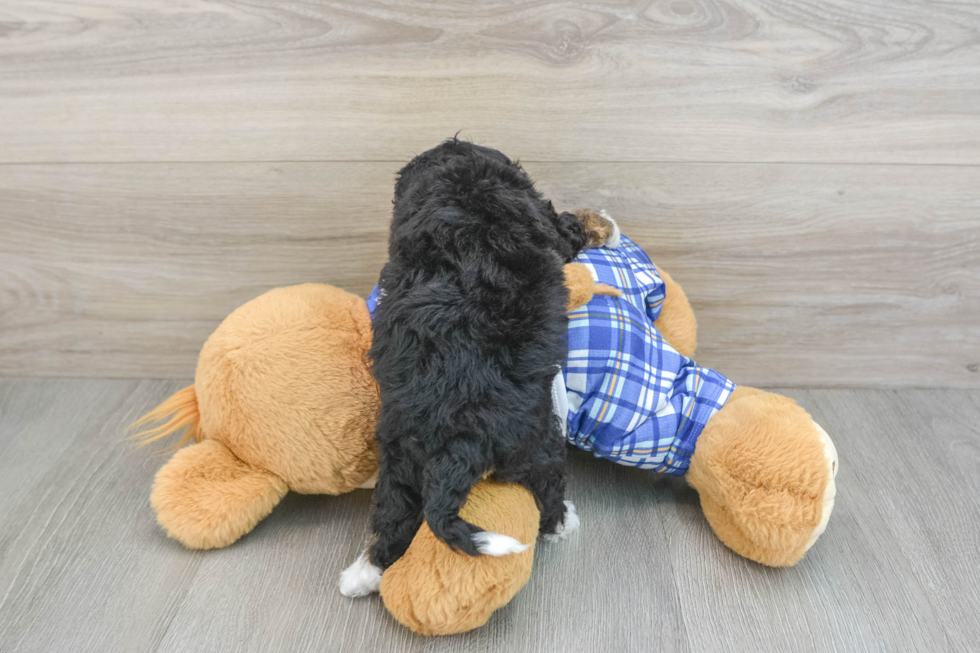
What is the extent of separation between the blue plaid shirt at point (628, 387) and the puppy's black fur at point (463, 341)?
4.2 inches

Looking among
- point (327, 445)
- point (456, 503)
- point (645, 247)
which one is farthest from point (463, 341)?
point (645, 247)

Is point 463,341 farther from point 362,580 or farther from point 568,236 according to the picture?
point 362,580

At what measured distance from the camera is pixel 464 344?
61 centimetres

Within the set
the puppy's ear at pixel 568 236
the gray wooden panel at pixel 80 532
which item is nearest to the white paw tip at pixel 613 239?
the puppy's ear at pixel 568 236

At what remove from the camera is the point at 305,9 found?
0.87 meters

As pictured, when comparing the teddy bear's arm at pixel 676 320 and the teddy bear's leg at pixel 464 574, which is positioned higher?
the teddy bear's arm at pixel 676 320

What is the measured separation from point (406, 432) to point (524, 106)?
0.52 meters

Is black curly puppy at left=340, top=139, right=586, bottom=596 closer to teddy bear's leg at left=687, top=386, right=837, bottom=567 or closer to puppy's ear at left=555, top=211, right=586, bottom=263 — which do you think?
puppy's ear at left=555, top=211, right=586, bottom=263

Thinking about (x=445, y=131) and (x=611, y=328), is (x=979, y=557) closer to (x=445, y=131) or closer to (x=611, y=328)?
(x=611, y=328)

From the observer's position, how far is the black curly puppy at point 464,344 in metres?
0.61

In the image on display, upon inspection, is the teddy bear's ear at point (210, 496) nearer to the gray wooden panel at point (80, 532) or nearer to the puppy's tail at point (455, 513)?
the gray wooden panel at point (80, 532)

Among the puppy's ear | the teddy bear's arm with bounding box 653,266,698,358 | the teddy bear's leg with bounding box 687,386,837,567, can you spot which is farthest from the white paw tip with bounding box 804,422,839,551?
the puppy's ear

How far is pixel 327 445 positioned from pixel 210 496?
155 mm

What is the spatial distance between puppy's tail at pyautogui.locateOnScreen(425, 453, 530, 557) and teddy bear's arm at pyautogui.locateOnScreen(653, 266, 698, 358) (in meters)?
0.43
